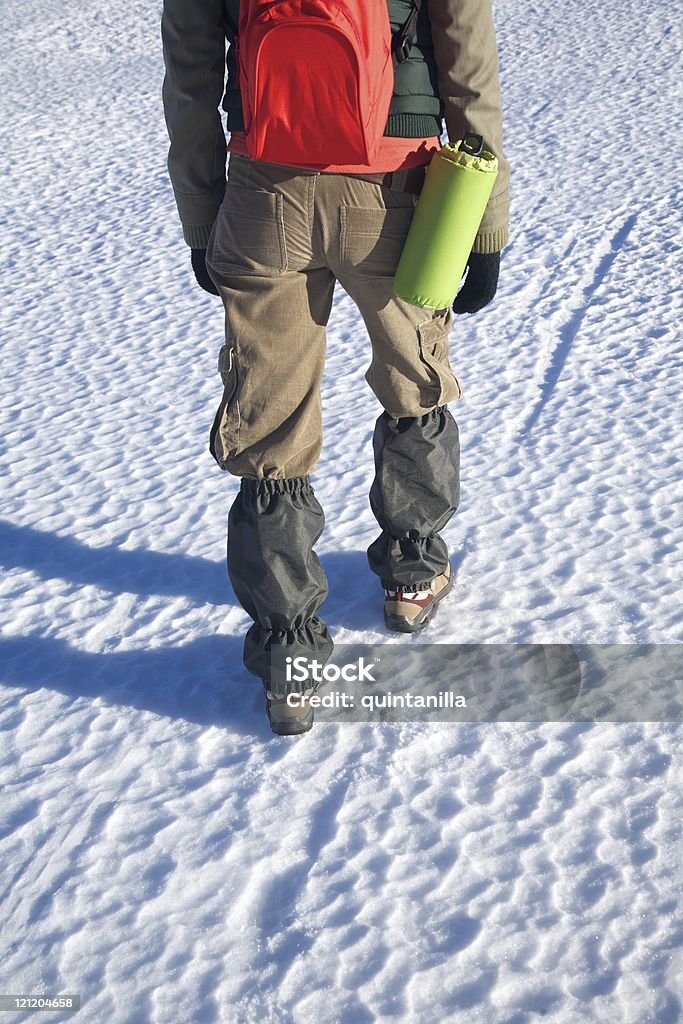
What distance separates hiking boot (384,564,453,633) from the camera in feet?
6.68

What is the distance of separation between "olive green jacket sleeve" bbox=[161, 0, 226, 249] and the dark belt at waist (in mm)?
254

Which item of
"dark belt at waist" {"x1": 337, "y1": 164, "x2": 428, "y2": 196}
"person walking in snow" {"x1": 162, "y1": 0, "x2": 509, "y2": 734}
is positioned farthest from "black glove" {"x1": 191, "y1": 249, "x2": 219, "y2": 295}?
"dark belt at waist" {"x1": 337, "y1": 164, "x2": 428, "y2": 196}

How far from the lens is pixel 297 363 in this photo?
165cm

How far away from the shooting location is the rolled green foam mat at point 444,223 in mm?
1544

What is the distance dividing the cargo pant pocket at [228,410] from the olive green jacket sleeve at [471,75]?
466 millimetres

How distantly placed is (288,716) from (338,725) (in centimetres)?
10

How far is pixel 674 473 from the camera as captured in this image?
2.46 meters

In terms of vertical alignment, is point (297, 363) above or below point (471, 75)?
below

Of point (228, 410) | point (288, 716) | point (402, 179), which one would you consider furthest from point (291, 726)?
point (402, 179)

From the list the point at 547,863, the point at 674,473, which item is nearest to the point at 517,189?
the point at 674,473
